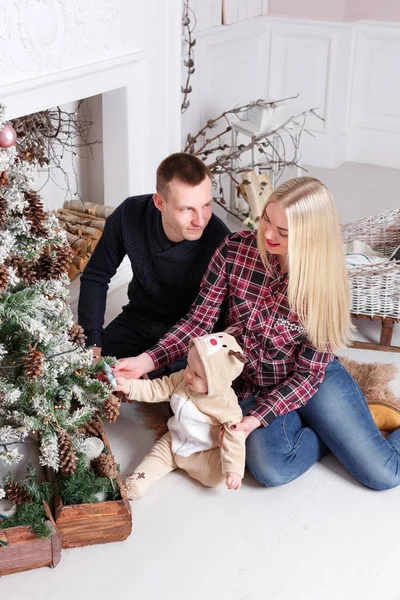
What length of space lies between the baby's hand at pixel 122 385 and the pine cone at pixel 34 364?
0.40 metres

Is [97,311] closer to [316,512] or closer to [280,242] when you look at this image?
[280,242]

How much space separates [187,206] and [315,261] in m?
0.47

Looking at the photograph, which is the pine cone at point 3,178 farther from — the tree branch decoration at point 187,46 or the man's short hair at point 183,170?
the tree branch decoration at point 187,46

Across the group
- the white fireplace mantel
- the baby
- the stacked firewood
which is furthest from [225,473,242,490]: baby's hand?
the stacked firewood

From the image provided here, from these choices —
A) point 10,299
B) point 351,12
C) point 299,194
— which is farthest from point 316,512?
point 351,12

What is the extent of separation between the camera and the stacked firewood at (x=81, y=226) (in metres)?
3.68

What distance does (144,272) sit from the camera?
8.92 ft

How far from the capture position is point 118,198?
3.77 m

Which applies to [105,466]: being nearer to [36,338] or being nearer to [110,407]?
[110,407]

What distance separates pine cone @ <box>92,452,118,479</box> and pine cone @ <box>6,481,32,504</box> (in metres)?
0.21

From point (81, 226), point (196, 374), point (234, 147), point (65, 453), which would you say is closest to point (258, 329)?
point (196, 374)

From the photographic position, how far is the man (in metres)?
2.64

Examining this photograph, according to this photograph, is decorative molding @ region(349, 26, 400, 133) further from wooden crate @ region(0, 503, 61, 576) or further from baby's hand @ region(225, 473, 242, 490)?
wooden crate @ region(0, 503, 61, 576)


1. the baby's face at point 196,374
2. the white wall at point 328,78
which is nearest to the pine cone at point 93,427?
the baby's face at point 196,374
